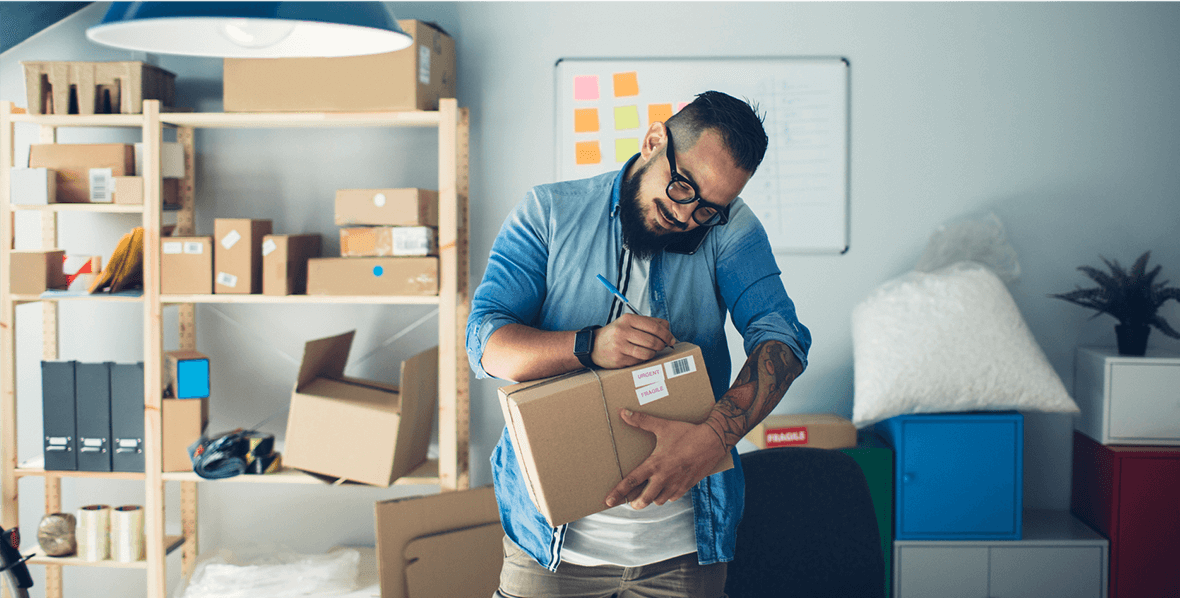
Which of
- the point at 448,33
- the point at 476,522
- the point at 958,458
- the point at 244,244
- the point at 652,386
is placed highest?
the point at 448,33

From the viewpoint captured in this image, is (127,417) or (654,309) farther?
(127,417)

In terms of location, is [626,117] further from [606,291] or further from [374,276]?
[606,291]

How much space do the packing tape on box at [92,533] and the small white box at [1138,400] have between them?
3201 millimetres

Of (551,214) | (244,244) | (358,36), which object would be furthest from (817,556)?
(244,244)

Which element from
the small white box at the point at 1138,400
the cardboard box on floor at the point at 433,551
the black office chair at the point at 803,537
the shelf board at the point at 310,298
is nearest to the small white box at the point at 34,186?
the shelf board at the point at 310,298

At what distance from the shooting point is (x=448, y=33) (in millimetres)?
2604

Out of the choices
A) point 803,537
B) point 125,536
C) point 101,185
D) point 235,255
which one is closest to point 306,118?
point 235,255

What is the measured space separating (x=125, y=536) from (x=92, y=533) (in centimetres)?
10

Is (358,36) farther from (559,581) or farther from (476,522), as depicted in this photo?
(476,522)

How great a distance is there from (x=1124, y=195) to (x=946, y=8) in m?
0.90

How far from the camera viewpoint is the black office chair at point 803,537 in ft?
4.68

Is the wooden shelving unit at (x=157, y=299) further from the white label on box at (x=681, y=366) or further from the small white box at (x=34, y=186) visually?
the white label on box at (x=681, y=366)

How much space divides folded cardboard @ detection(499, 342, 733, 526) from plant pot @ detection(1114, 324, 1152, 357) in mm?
1993

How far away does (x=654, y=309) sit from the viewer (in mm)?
1220
